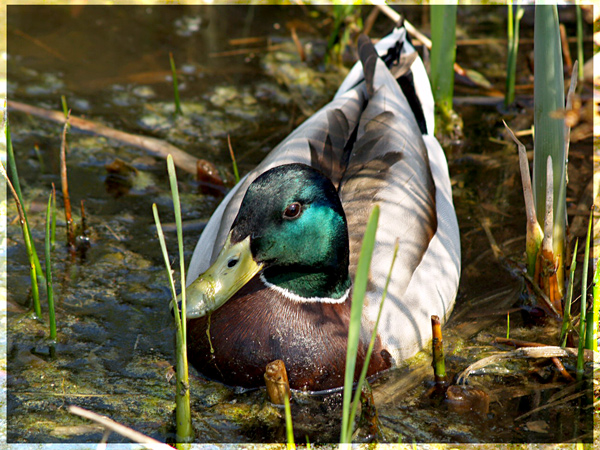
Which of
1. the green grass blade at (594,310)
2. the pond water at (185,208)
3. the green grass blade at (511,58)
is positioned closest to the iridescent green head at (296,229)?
the pond water at (185,208)

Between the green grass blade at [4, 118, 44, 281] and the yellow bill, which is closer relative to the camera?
the yellow bill

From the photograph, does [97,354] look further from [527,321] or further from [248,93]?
[248,93]

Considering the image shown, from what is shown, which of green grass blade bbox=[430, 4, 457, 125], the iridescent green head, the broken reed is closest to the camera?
the broken reed

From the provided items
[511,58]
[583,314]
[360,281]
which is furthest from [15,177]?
[511,58]

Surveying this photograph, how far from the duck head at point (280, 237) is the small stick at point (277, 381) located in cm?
33

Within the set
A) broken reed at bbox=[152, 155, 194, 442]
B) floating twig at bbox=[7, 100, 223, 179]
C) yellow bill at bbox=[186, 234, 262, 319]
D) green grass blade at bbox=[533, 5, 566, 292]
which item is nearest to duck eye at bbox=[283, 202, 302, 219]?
yellow bill at bbox=[186, 234, 262, 319]

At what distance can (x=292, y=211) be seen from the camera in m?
3.04

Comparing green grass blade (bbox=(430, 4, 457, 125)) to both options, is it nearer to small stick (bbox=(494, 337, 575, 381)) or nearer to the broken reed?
small stick (bbox=(494, 337, 575, 381))

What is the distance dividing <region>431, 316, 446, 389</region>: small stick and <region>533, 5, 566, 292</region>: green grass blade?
868 millimetres

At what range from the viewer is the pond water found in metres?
3.06

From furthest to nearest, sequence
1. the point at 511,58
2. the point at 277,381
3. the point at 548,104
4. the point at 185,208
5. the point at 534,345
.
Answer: the point at 511,58, the point at 185,208, the point at 534,345, the point at 548,104, the point at 277,381

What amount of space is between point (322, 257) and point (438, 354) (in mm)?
648

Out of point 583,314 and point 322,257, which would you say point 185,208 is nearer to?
point 322,257

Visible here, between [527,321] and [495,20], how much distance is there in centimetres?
399
